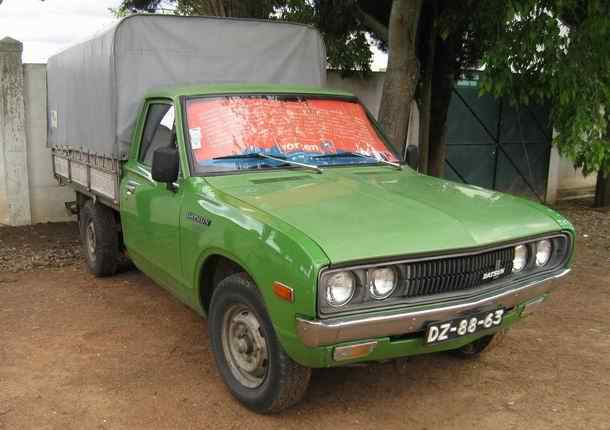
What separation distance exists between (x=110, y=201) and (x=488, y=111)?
7825mm

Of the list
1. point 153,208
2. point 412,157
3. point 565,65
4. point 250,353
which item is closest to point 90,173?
point 153,208

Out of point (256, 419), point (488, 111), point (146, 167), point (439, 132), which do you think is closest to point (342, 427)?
point (256, 419)

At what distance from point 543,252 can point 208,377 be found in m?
2.29

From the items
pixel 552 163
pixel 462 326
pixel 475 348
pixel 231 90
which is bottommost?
pixel 475 348

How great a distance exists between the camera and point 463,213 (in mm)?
3613

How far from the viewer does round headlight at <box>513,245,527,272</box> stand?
145 inches

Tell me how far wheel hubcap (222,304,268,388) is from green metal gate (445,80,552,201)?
7925 mm

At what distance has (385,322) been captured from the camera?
10.2 feet

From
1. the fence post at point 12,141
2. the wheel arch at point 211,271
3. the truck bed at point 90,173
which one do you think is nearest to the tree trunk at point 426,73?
the truck bed at point 90,173

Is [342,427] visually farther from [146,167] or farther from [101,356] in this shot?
[146,167]

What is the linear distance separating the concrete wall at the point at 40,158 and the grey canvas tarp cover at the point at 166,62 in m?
2.20

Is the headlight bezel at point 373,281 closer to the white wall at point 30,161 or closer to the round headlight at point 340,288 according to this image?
the round headlight at point 340,288

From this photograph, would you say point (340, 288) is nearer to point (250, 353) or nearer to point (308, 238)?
point (308, 238)

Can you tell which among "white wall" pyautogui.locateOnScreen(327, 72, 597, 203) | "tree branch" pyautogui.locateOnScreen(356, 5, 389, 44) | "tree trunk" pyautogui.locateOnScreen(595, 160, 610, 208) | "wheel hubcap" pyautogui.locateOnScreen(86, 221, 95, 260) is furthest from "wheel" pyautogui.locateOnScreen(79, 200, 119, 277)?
"tree trunk" pyautogui.locateOnScreen(595, 160, 610, 208)
